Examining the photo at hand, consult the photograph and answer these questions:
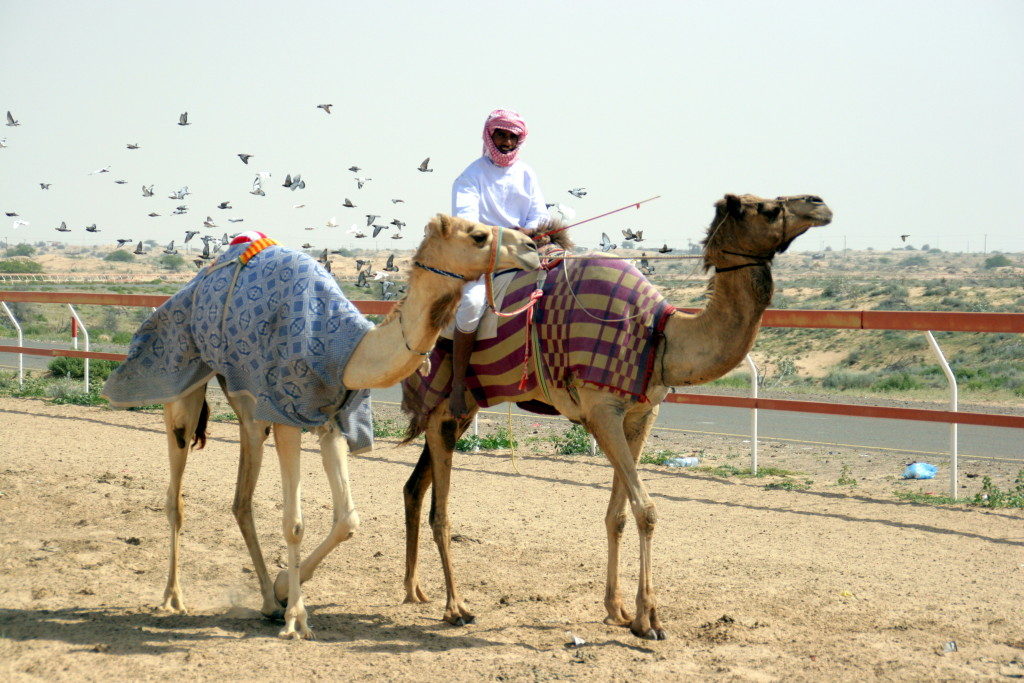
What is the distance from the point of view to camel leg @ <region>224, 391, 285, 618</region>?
5922 mm

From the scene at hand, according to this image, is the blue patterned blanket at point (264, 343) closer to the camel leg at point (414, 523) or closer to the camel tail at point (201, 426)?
the camel tail at point (201, 426)

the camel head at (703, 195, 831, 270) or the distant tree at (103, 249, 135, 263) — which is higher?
the distant tree at (103, 249, 135, 263)

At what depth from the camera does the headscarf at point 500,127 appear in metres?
6.58

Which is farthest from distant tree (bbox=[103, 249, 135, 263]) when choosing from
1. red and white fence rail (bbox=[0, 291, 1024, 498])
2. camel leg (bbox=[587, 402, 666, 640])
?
camel leg (bbox=[587, 402, 666, 640])

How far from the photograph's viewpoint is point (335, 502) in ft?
18.9

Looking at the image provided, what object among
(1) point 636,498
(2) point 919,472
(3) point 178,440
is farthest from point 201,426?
(2) point 919,472

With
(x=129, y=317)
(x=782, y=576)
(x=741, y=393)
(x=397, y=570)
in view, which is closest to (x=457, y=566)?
(x=397, y=570)

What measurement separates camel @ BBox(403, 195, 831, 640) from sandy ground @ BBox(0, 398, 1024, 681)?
33 centimetres

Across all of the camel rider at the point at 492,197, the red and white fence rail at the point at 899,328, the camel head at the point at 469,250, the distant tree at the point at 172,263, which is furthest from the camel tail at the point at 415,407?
the distant tree at the point at 172,263

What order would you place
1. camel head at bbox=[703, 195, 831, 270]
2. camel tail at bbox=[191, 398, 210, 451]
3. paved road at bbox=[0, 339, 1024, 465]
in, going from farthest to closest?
paved road at bbox=[0, 339, 1024, 465], camel tail at bbox=[191, 398, 210, 451], camel head at bbox=[703, 195, 831, 270]

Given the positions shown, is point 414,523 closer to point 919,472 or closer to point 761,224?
point 761,224

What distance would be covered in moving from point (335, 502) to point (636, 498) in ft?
5.26

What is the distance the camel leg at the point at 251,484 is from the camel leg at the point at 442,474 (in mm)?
947

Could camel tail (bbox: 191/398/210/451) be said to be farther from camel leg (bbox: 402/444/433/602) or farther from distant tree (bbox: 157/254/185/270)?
distant tree (bbox: 157/254/185/270)
